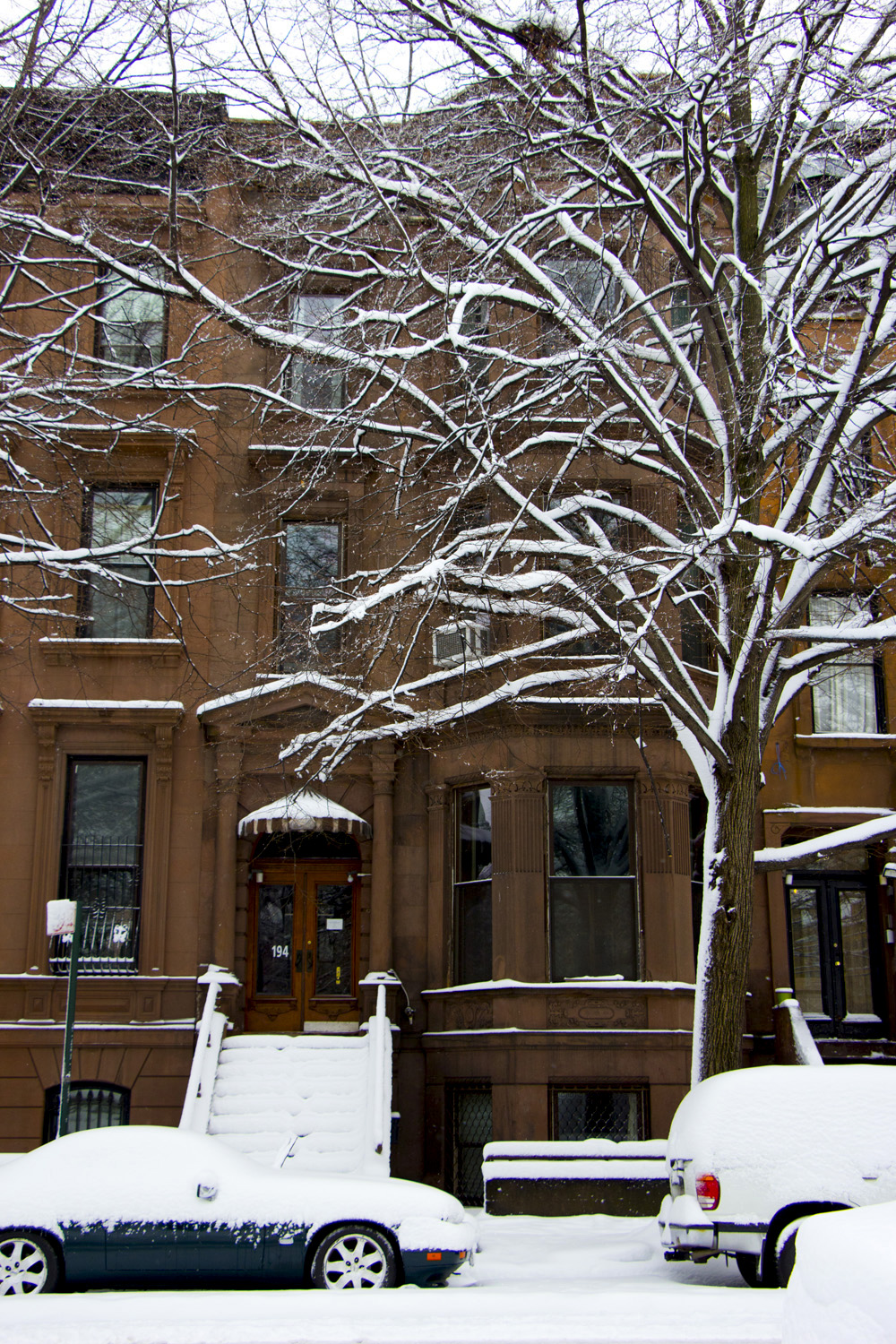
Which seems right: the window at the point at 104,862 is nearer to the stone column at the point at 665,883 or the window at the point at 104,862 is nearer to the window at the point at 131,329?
the window at the point at 131,329

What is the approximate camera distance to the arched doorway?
16.6m

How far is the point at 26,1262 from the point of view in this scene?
8945 millimetres

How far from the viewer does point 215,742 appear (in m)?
16.7

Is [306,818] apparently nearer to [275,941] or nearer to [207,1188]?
[275,941]

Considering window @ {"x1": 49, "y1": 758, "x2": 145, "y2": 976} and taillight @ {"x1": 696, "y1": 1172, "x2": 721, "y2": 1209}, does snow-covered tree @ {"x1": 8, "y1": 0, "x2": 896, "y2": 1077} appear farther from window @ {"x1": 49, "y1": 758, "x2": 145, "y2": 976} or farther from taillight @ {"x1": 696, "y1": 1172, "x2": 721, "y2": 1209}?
window @ {"x1": 49, "y1": 758, "x2": 145, "y2": 976}

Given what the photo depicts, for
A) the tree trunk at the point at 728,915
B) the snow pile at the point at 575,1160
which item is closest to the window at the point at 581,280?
the tree trunk at the point at 728,915

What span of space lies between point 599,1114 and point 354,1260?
21.8ft

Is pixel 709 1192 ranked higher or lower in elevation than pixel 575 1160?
higher

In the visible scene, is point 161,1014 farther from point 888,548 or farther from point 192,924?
point 888,548

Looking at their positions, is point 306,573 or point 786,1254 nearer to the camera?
point 786,1254

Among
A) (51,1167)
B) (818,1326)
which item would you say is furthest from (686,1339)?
(51,1167)

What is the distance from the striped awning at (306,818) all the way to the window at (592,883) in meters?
2.54

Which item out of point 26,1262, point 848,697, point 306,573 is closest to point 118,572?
point 306,573

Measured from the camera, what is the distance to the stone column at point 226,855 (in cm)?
1606
